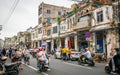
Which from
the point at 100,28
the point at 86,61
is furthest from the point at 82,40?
the point at 86,61

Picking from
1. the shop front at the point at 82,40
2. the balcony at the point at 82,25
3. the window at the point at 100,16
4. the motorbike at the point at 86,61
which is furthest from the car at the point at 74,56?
the shop front at the point at 82,40

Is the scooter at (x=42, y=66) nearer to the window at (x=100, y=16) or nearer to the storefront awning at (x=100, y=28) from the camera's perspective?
the storefront awning at (x=100, y=28)

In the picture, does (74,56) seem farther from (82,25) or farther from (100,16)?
(82,25)

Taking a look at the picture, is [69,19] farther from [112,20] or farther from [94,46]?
[112,20]

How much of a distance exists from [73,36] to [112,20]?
1297cm

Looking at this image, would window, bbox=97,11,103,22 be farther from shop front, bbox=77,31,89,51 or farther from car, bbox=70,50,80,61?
car, bbox=70,50,80,61

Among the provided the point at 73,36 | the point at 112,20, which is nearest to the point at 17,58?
the point at 112,20

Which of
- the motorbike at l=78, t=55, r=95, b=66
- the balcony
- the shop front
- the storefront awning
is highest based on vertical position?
the balcony

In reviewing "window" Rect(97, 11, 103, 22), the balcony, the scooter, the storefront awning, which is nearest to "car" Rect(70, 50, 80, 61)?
the storefront awning

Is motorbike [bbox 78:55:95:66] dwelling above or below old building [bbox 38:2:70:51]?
below

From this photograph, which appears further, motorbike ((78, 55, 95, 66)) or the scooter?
motorbike ((78, 55, 95, 66))

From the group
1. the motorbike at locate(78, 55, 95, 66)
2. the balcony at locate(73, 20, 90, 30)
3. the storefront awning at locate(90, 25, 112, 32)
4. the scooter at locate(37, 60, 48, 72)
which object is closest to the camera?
the scooter at locate(37, 60, 48, 72)

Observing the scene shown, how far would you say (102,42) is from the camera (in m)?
30.2

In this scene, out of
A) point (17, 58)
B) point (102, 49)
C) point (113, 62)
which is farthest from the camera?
point (102, 49)
